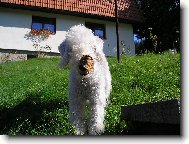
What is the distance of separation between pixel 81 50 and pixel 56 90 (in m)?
1.48

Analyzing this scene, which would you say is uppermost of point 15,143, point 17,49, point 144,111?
point 17,49

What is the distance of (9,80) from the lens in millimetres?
5430

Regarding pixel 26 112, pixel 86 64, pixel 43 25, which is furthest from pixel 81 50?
pixel 43 25

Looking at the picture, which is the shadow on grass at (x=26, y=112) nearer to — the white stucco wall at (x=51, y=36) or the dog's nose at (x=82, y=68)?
the white stucco wall at (x=51, y=36)

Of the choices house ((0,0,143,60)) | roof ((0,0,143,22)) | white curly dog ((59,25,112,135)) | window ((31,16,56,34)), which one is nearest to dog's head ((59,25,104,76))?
white curly dog ((59,25,112,135))

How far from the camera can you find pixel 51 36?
16.2 feet

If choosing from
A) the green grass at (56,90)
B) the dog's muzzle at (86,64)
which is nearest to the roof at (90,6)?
the green grass at (56,90)

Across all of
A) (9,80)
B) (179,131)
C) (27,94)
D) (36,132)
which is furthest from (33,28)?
(179,131)

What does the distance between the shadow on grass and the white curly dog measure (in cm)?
52

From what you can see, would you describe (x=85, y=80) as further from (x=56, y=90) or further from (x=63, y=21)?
(x=63, y=21)

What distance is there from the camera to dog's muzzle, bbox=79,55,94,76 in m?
3.11

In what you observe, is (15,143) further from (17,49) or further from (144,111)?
(17,49)

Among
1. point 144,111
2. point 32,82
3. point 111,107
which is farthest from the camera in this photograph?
point 32,82

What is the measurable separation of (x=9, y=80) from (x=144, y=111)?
2908 millimetres
